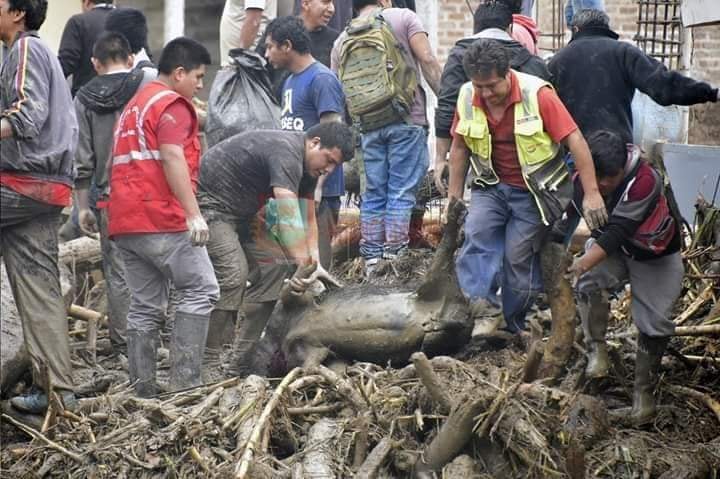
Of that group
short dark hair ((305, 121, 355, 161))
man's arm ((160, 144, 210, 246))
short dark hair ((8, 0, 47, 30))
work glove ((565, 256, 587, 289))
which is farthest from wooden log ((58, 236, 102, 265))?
work glove ((565, 256, 587, 289))

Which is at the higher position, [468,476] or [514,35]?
[514,35]

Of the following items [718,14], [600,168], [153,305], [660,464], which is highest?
[718,14]

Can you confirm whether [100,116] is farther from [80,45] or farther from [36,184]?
[36,184]

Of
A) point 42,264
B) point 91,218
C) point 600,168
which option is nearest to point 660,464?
point 600,168

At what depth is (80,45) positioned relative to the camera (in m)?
10.0

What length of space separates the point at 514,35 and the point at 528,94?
1769 mm

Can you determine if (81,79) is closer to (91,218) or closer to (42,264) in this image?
(91,218)

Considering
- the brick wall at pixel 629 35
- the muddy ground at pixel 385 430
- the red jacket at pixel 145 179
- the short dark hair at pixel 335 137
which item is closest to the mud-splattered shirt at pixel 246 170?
the short dark hair at pixel 335 137

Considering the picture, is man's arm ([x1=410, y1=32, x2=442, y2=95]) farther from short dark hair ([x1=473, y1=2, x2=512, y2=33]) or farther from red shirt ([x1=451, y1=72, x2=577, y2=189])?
red shirt ([x1=451, y1=72, x2=577, y2=189])

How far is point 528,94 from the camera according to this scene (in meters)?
8.10

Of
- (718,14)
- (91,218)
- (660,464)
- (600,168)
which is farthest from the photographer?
(91,218)

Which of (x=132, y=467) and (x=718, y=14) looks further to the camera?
(x=718, y=14)

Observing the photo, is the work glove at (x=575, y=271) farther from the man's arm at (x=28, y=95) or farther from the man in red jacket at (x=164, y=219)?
the man's arm at (x=28, y=95)

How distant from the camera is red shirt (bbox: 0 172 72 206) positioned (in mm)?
7586
